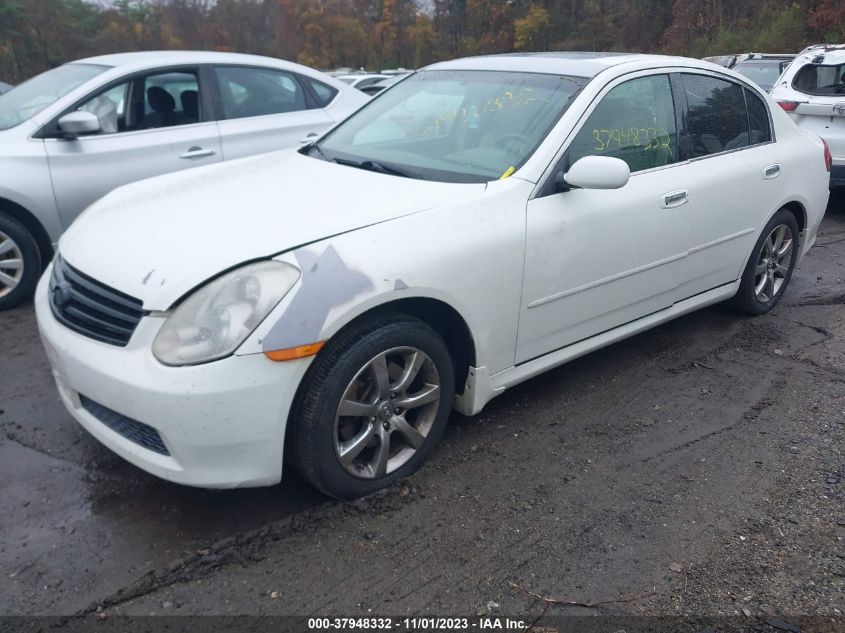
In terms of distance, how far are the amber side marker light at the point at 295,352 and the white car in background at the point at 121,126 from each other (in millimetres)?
3301

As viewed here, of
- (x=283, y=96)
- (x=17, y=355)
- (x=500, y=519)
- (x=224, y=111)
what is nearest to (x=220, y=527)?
(x=500, y=519)

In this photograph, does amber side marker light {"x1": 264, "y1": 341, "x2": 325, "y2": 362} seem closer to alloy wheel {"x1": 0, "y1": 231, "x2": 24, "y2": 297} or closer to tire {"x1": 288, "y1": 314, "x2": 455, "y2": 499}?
tire {"x1": 288, "y1": 314, "x2": 455, "y2": 499}

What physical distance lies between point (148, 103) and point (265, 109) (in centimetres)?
94

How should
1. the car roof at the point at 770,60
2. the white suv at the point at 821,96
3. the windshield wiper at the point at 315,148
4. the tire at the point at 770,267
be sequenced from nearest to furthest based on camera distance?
the windshield wiper at the point at 315,148 → the tire at the point at 770,267 → the white suv at the point at 821,96 → the car roof at the point at 770,60

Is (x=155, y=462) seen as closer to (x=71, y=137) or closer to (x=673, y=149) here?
(x=673, y=149)

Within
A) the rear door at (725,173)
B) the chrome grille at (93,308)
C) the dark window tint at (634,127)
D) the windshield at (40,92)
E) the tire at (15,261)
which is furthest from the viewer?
the windshield at (40,92)

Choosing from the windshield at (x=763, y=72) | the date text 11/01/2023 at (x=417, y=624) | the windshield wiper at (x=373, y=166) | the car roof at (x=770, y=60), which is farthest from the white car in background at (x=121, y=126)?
the car roof at (x=770, y=60)

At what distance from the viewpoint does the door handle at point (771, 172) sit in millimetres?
4605

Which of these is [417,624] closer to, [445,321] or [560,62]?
[445,321]

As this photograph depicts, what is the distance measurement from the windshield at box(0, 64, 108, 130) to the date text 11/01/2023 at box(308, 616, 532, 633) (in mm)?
4397

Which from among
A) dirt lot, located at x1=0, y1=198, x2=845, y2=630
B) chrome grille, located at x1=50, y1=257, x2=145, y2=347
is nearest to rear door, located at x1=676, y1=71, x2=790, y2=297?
dirt lot, located at x1=0, y1=198, x2=845, y2=630

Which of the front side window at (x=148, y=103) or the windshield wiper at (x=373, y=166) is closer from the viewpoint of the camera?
the windshield wiper at (x=373, y=166)

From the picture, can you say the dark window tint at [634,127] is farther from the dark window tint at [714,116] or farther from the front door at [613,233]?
the dark window tint at [714,116]

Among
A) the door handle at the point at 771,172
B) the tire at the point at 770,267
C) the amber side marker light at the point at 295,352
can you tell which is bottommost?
the tire at the point at 770,267
